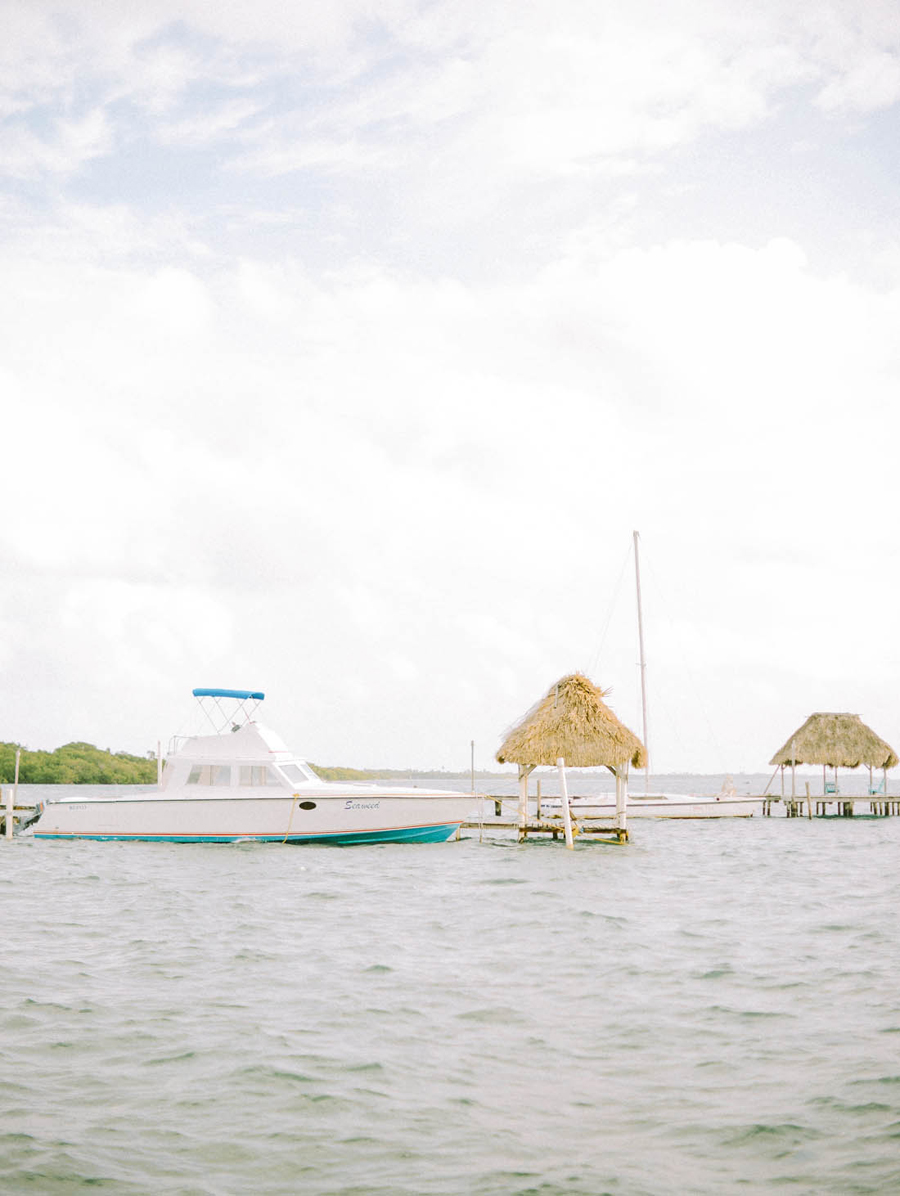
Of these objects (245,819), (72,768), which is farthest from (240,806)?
(72,768)

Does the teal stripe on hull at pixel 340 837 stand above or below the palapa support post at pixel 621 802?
below

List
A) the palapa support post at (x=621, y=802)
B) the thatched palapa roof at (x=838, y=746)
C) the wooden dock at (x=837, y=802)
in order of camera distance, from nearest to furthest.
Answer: the palapa support post at (x=621, y=802) < the thatched palapa roof at (x=838, y=746) < the wooden dock at (x=837, y=802)

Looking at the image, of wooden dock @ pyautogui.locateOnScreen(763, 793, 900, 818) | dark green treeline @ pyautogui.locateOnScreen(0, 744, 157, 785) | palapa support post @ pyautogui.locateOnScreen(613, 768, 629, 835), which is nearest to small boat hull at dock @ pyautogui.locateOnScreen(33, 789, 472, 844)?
palapa support post @ pyautogui.locateOnScreen(613, 768, 629, 835)

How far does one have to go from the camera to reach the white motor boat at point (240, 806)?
27797 millimetres

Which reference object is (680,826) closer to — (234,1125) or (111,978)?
(111,978)

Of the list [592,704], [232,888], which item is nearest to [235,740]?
[232,888]

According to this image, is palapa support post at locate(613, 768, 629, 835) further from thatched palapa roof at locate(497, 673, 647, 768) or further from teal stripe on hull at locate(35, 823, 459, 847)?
teal stripe on hull at locate(35, 823, 459, 847)

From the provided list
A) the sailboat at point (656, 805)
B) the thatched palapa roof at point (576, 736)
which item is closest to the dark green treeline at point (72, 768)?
the sailboat at point (656, 805)

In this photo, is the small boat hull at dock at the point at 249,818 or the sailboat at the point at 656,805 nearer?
the small boat hull at dock at the point at 249,818

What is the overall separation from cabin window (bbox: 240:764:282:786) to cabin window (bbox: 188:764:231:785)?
0.40 metres

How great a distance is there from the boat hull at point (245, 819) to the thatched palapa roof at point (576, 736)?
3305 mm

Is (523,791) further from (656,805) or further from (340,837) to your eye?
(656,805)

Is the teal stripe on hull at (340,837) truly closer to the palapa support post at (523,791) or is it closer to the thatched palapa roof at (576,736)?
the palapa support post at (523,791)

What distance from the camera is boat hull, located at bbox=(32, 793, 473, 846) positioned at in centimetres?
2778
